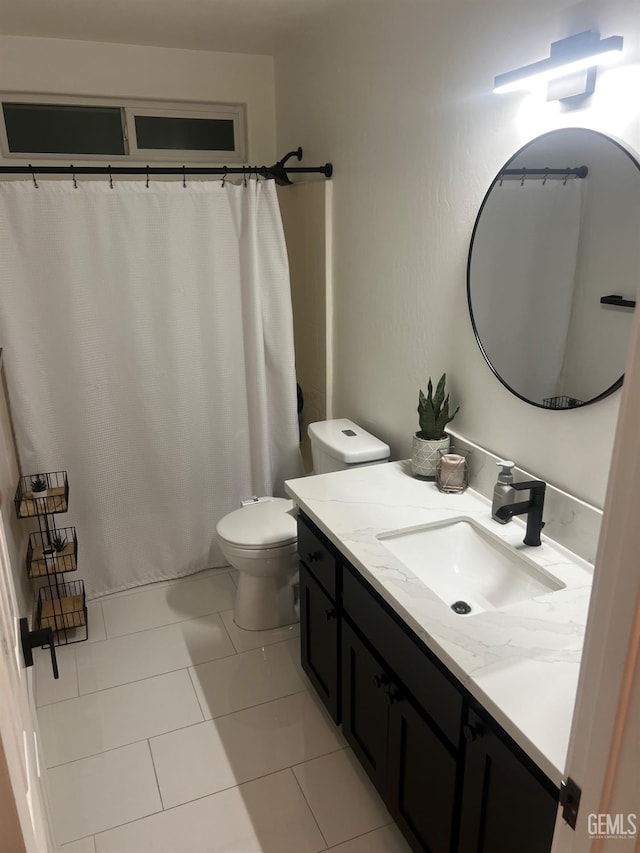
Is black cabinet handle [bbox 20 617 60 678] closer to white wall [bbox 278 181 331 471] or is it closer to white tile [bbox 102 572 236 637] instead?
white tile [bbox 102 572 236 637]

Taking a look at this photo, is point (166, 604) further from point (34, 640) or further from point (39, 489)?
point (34, 640)

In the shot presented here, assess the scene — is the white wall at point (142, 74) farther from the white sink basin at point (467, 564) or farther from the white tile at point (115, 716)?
the white tile at point (115, 716)

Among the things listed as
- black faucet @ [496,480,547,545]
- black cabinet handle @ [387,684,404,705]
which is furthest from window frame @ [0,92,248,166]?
black cabinet handle @ [387,684,404,705]

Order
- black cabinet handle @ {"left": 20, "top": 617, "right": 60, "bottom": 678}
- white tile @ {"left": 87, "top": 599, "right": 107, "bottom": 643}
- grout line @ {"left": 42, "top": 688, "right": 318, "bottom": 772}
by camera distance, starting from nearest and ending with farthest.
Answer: black cabinet handle @ {"left": 20, "top": 617, "right": 60, "bottom": 678}
grout line @ {"left": 42, "top": 688, "right": 318, "bottom": 772}
white tile @ {"left": 87, "top": 599, "right": 107, "bottom": 643}

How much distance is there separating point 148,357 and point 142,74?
4.33 feet

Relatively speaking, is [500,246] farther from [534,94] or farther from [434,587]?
[434,587]

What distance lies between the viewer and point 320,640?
6.92ft

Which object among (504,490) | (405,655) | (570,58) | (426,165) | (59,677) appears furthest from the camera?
(59,677)

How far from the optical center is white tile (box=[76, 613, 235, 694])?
2438mm

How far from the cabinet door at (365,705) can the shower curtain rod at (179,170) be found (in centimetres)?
183

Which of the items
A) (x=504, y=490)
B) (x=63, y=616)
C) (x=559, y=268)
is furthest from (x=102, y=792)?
(x=559, y=268)

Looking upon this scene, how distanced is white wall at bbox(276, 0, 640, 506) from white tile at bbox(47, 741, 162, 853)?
4.70ft

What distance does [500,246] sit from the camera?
180 centimetres

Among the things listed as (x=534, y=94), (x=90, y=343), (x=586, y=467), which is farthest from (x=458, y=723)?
(x=90, y=343)
